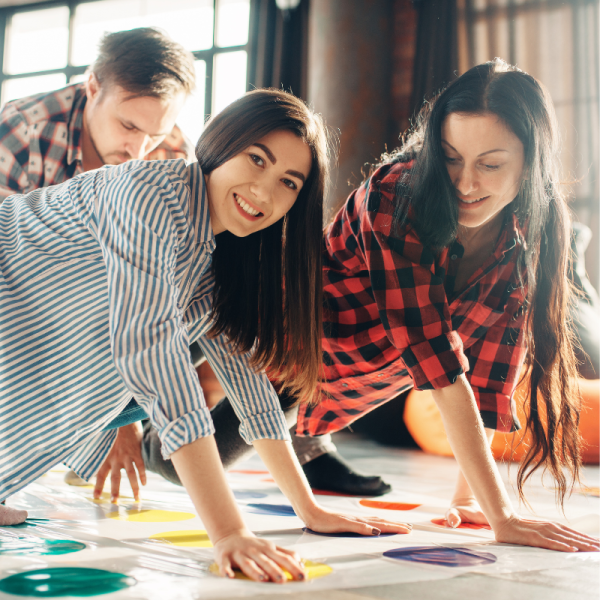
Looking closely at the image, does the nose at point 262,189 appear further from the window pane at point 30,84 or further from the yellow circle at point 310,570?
the window pane at point 30,84

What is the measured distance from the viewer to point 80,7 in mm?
4336

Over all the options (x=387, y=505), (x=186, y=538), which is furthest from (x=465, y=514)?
(x=186, y=538)

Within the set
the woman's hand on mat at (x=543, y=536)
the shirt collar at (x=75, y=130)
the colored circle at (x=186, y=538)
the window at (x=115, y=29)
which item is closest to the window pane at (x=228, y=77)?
the window at (x=115, y=29)

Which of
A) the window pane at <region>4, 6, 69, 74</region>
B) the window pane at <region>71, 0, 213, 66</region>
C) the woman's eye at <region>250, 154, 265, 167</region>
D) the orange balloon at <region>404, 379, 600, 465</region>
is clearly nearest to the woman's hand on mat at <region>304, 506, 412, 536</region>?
the woman's eye at <region>250, 154, 265, 167</region>

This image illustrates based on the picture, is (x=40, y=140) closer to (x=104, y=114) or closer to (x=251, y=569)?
(x=104, y=114)

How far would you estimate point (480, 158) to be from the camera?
1.02 meters

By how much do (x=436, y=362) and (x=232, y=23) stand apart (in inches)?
143

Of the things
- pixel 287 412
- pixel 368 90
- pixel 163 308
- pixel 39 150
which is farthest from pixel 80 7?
pixel 163 308

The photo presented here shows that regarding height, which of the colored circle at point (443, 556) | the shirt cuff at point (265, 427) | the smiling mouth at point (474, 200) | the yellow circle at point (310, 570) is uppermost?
the smiling mouth at point (474, 200)

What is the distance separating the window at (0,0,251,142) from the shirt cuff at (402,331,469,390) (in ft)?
10.1

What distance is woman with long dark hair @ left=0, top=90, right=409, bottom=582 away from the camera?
2.42 feet

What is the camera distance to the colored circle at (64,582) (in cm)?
64

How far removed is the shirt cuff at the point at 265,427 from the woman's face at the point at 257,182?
12.1 inches

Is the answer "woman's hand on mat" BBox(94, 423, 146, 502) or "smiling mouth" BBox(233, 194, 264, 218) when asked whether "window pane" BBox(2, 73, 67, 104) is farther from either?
"smiling mouth" BBox(233, 194, 264, 218)
